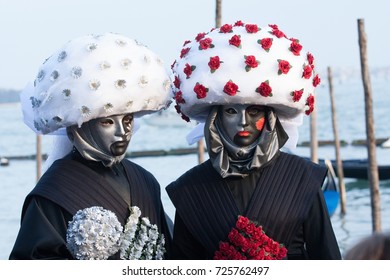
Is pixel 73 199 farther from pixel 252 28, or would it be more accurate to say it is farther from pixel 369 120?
pixel 369 120

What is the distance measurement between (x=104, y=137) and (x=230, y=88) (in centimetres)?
60

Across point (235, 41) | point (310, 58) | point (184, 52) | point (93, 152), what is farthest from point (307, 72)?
point (93, 152)

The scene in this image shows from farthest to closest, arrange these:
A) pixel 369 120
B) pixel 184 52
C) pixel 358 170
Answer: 1. pixel 358 170
2. pixel 369 120
3. pixel 184 52

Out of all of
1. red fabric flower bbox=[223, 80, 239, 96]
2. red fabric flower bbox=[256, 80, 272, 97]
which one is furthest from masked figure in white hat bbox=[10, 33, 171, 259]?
red fabric flower bbox=[256, 80, 272, 97]

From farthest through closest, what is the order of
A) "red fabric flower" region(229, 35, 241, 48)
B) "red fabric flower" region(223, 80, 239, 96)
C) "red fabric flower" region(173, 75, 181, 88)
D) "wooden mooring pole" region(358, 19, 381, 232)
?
"wooden mooring pole" region(358, 19, 381, 232) < "red fabric flower" region(173, 75, 181, 88) < "red fabric flower" region(229, 35, 241, 48) < "red fabric flower" region(223, 80, 239, 96)

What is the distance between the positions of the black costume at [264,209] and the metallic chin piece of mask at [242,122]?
17cm

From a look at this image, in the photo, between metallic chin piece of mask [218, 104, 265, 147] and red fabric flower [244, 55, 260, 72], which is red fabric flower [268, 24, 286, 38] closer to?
red fabric flower [244, 55, 260, 72]

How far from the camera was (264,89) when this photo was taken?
4.40 metres

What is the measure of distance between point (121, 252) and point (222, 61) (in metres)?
0.95

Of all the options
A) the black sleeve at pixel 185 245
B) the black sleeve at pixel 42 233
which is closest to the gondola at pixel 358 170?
the black sleeve at pixel 185 245

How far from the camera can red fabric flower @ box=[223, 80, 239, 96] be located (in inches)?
173

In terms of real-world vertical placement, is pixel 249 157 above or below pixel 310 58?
below

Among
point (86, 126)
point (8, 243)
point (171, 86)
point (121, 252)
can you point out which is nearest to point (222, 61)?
point (171, 86)
